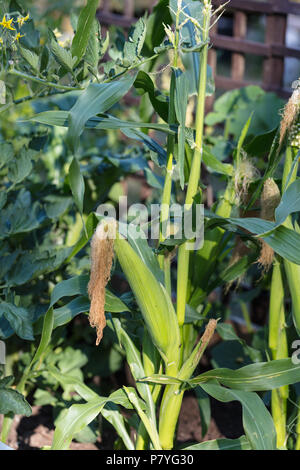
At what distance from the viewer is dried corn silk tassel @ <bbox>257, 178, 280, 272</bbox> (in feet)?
3.94

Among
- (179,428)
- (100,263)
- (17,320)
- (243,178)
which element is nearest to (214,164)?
(243,178)

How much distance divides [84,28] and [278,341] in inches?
29.0

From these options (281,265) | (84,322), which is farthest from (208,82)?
(84,322)

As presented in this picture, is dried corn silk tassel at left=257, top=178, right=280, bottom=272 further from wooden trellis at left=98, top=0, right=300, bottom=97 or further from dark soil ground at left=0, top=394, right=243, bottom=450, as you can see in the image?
wooden trellis at left=98, top=0, right=300, bottom=97

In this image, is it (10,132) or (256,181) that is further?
(10,132)

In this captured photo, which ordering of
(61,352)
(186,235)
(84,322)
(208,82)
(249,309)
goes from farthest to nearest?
(249,309), (84,322), (61,352), (208,82), (186,235)

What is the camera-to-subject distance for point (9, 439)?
1.62 meters

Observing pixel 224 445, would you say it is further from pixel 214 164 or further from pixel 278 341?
pixel 214 164

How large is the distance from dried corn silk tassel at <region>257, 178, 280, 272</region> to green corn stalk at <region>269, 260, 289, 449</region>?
6 cm

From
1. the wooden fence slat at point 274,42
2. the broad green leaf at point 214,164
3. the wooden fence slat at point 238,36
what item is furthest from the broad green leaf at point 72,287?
the wooden fence slat at point 238,36

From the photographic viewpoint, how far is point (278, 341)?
4.31 feet

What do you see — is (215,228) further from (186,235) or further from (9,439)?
(9,439)

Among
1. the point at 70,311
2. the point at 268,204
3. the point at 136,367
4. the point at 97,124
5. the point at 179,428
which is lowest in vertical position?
the point at 179,428

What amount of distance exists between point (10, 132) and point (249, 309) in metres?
1.25
